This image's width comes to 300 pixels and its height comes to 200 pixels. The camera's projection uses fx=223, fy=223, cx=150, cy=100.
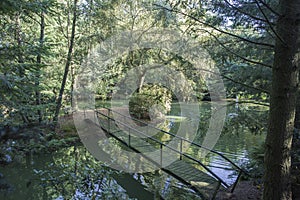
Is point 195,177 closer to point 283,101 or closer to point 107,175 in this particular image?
point 107,175

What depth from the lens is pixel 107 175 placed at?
3027 millimetres

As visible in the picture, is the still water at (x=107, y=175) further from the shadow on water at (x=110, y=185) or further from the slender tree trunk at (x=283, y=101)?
the slender tree trunk at (x=283, y=101)

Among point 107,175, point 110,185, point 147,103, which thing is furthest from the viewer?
point 147,103

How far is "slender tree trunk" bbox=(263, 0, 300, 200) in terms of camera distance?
5.70ft

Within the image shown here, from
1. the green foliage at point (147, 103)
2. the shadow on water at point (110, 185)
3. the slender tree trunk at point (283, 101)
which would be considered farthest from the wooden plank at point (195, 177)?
the green foliage at point (147, 103)

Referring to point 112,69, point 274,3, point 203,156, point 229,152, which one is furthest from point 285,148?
point 112,69

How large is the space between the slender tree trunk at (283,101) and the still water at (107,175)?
153 centimetres

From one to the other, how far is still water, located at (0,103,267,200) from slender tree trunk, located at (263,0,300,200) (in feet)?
5.03

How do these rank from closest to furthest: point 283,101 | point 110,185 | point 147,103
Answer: point 283,101 < point 110,185 < point 147,103

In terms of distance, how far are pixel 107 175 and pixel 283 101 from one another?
7.55ft

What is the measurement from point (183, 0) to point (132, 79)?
7918mm

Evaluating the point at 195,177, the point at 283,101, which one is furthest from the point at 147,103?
the point at 283,101

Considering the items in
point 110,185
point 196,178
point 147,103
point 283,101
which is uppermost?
point 283,101

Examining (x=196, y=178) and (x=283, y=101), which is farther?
(x=196, y=178)
